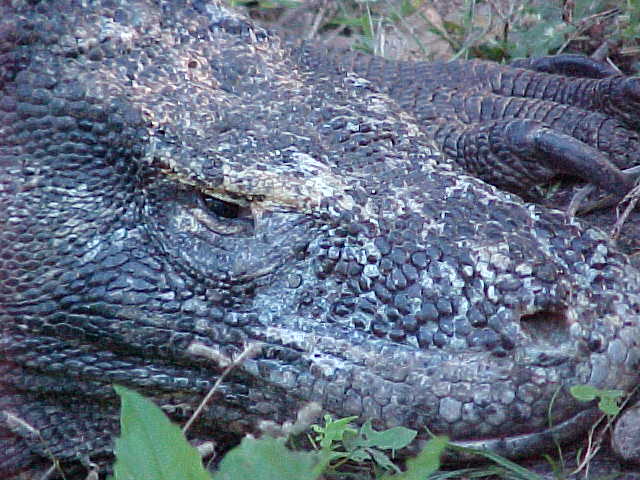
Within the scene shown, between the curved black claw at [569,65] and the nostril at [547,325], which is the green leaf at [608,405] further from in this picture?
the curved black claw at [569,65]

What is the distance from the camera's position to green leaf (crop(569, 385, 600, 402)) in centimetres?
225

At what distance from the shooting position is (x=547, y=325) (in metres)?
2.35

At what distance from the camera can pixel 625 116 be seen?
3338 millimetres

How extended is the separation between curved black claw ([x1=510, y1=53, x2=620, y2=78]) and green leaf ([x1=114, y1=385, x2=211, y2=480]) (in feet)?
7.57

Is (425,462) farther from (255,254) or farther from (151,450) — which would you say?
(255,254)

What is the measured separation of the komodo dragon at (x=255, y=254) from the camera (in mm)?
2334

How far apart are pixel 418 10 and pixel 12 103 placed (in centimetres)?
225

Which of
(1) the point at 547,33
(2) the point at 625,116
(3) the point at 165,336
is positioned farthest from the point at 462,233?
(1) the point at 547,33

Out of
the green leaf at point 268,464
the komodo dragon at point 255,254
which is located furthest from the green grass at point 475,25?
the green leaf at point 268,464

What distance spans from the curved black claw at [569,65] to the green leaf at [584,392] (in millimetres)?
1649

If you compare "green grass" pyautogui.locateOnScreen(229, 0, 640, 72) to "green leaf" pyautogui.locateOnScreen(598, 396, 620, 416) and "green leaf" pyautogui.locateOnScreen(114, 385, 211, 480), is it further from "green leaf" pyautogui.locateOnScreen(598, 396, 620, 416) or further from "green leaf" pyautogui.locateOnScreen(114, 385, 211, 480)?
"green leaf" pyautogui.locateOnScreen(114, 385, 211, 480)

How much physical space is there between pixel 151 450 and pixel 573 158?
5.28ft

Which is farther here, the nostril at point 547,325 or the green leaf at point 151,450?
the nostril at point 547,325

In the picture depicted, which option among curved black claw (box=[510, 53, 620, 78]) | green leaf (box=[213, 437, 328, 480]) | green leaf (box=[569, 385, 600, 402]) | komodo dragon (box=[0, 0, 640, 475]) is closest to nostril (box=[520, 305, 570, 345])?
komodo dragon (box=[0, 0, 640, 475])
